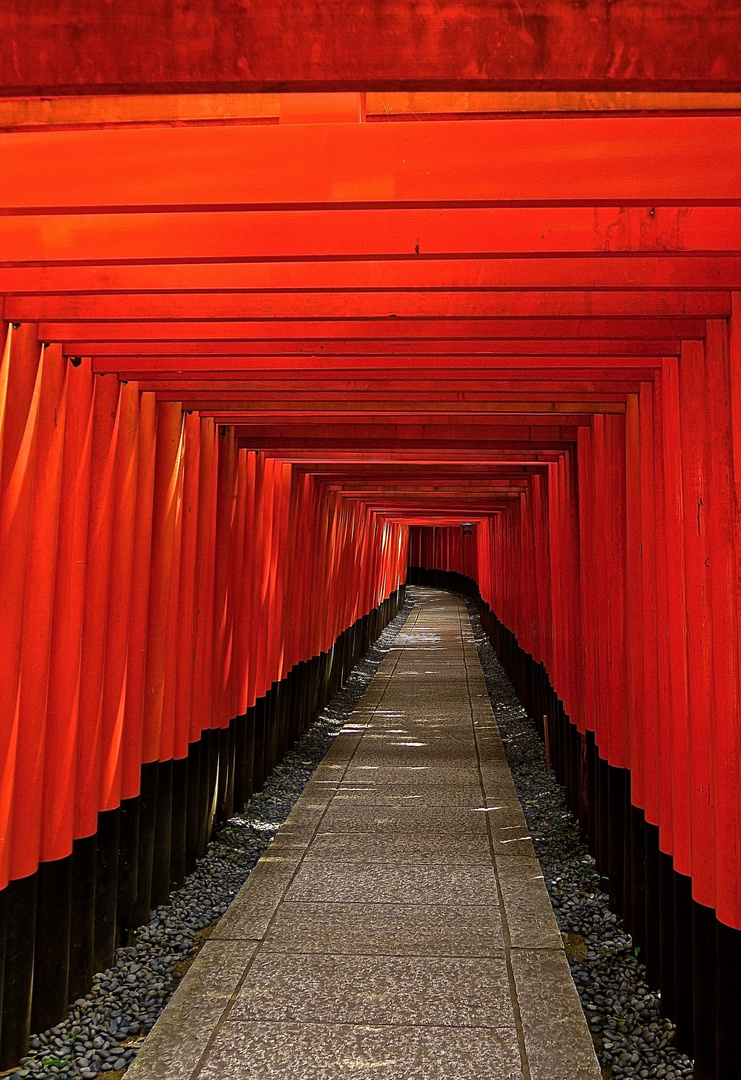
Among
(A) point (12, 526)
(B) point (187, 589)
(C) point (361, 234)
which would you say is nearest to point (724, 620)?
(C) point (361, 234)

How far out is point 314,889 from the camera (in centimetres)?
539

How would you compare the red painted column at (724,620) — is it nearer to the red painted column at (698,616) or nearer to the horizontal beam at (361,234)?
the red painted column at (698,616)

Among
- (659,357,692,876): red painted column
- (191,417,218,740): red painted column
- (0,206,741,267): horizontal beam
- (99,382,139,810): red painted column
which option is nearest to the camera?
(0,206,741,267): horizontal beam

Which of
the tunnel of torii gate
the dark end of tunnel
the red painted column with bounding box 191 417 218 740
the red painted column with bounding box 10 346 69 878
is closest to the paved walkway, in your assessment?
the dark end of tunnel

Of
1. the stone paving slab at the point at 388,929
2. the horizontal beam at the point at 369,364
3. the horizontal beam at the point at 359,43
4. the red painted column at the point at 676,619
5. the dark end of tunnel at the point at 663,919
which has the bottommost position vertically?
the stone paving slab at the point at 388,929

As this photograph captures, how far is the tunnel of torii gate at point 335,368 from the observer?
1523 mm

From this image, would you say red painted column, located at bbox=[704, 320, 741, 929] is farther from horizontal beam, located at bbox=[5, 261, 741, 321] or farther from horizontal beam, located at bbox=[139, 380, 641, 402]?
horizontal beam, located at bbox=[139, 380, 641, 402]

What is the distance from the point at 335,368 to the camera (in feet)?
14.5

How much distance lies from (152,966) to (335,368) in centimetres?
328

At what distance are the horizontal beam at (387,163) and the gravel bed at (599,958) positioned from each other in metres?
3.37

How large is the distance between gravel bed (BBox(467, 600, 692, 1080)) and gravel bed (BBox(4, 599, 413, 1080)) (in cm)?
205

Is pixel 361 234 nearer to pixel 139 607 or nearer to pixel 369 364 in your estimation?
pixel 369 364

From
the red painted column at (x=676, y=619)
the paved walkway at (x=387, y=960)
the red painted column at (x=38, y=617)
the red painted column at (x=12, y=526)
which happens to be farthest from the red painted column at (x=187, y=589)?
the red painted column at (x=676, y=619)

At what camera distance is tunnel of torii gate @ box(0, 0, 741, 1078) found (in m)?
1.52
